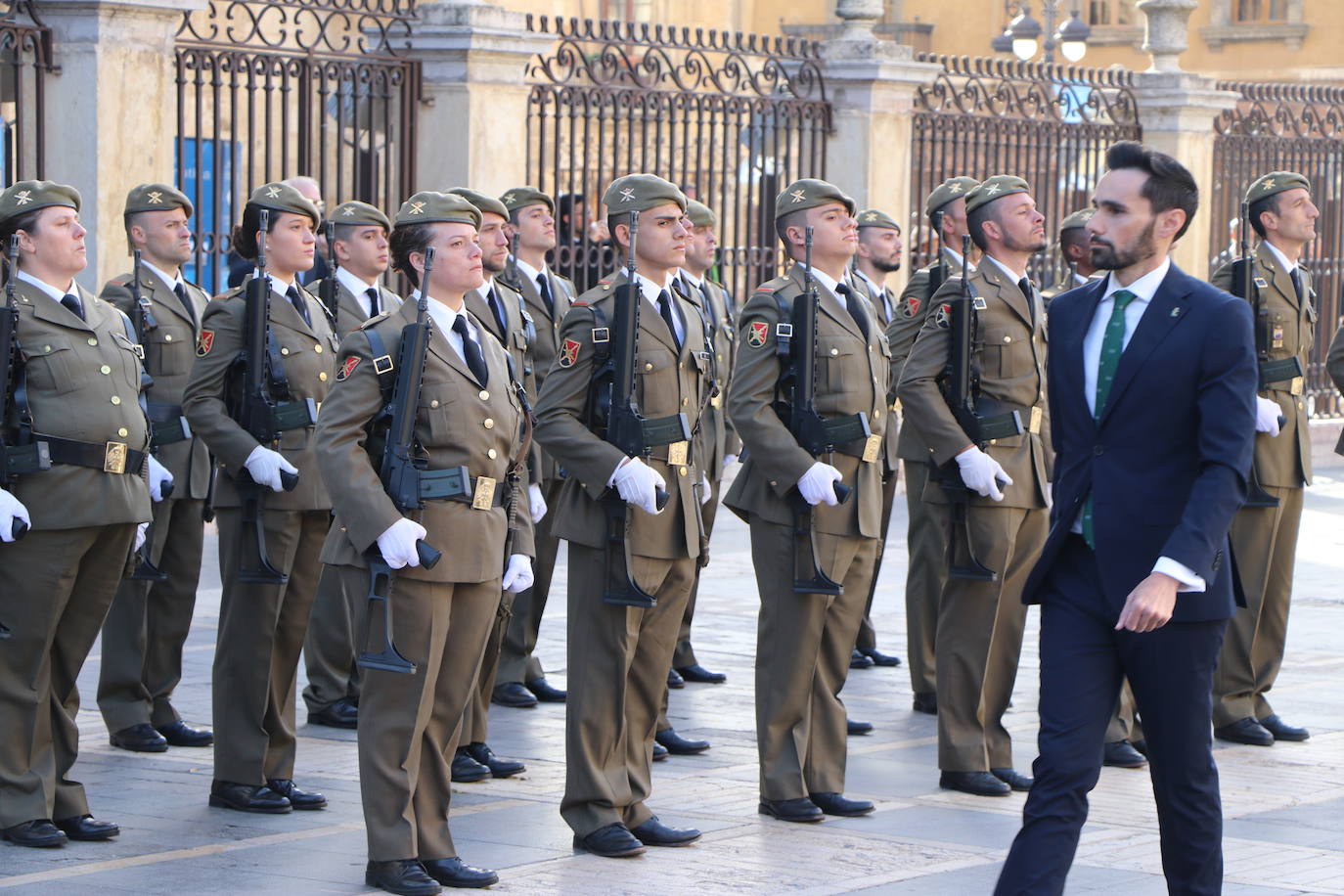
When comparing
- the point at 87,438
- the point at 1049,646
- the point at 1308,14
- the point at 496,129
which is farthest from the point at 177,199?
the point at 1308,14

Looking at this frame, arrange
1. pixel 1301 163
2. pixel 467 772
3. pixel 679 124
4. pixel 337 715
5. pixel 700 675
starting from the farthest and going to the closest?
pixel 1301 163 < pixel 679 124 < pixel 700 675 < pixel 337 715 < pixel 467 772

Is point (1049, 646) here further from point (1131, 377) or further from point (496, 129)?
point (496, 129)

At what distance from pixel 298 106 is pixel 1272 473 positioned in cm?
626

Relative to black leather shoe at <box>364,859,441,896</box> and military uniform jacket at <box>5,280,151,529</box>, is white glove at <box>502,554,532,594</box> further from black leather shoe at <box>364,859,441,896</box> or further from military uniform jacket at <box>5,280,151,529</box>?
military uniform jacket at <box>5,280,151,529</box>

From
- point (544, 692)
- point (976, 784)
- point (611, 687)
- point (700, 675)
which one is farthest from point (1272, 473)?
point (611, 687)

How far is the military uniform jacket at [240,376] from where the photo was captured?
7172 millimetres

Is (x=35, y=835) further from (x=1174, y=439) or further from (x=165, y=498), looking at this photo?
(x=1174, y=439)

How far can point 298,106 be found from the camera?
12805mm

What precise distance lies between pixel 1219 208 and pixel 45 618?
14828mm

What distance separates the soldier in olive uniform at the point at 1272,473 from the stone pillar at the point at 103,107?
549 centimetres

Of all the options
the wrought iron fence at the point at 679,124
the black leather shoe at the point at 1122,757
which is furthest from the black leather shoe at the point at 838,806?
the wrought iron fence at the point at 679,124

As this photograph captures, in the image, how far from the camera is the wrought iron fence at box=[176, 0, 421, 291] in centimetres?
1226

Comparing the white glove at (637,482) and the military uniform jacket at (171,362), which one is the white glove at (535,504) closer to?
the military uniform jacket at (171,362)

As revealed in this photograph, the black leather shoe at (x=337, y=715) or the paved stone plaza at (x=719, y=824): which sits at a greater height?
the black leather shoe at (x=337, y=715)
